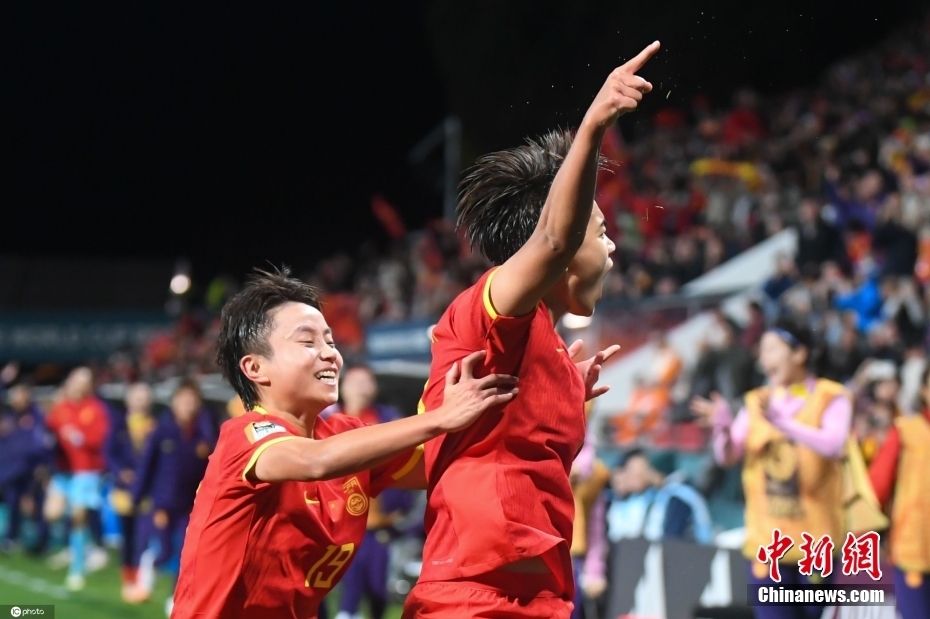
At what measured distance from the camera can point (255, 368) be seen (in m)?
3.66

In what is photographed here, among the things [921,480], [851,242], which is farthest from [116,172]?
[921,480]

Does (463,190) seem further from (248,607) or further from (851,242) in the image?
(851,242)

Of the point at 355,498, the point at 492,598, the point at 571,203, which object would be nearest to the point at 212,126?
the point at 355,498

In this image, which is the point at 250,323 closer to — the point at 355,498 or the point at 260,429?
the point at 260,429

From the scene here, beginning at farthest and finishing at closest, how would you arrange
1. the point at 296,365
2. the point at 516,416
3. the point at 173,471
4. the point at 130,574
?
the point at 130,574 → the point at 173,471 → the point at 296,365 → the point at 516,416

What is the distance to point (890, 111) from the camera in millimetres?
A: 14641

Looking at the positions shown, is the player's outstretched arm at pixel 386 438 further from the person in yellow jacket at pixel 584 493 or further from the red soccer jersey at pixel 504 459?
the person in yellow jacket at pixel 584 493

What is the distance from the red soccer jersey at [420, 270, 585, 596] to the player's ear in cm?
71

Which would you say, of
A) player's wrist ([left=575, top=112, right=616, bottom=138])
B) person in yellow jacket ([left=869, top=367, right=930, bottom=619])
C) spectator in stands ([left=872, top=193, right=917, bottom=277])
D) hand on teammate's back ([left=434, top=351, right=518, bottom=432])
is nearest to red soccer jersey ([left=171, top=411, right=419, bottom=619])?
hand on teammate's back ([left=434, top=351, right=518, bottom=432])

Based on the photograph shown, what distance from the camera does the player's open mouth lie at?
142 inches

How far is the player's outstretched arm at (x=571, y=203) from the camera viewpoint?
266cm

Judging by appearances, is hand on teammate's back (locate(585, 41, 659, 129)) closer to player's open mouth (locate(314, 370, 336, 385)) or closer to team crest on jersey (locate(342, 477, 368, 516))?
player's open mouth (locate(314, 370, 336, 385))

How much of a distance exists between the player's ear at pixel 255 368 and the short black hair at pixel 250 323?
0.07ft

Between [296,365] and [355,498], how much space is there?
17.8 inches
